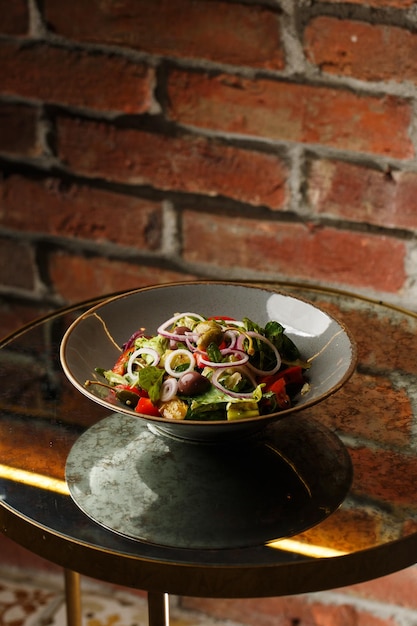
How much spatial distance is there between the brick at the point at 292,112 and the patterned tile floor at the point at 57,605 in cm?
72

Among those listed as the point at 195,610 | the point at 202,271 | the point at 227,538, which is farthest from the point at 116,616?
the point at 227,538

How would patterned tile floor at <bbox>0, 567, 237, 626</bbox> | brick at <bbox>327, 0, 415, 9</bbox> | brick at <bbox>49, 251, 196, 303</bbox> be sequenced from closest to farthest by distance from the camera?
1. brick at <bbox>327, 0, 415, 9</bbox>
2. brick at <bbox>49, 251, 196, 303</bbox>
3. patterned tile floor at <bbox>0, 567, 237, 626</bbox>

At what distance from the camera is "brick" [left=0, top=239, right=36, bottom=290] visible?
4.21 ft

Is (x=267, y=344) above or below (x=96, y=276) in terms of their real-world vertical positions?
above

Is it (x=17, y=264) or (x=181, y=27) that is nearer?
(x=181, y=27)

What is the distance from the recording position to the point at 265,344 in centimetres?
77

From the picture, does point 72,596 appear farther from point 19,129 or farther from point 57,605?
point 19,129

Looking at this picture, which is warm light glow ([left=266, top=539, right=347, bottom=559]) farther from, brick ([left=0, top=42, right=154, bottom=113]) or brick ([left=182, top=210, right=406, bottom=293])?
brick ([left=0, top=42, right=154, bottom=113])

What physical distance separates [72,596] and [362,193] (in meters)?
0.57

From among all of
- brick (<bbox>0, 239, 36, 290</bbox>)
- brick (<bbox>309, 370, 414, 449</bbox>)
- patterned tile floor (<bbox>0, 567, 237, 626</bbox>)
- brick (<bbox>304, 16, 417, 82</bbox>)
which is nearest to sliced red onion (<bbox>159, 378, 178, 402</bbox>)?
brick (<bbox>309, 370, 414, 449</bbox>)

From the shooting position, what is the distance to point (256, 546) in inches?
24.8

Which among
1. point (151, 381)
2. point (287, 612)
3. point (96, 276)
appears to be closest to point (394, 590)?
point (287, 612)

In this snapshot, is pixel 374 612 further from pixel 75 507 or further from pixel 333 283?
pixel 75 507

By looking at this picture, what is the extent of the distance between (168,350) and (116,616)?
75 centimetres
